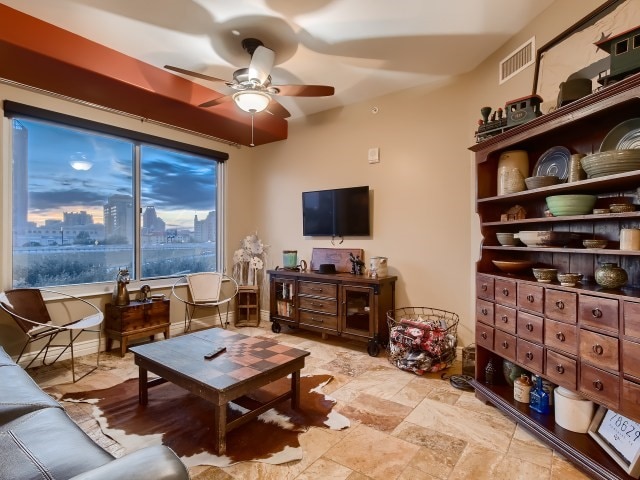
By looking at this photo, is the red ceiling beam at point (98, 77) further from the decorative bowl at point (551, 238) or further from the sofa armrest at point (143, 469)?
the decorative bowl at point (551, 238)

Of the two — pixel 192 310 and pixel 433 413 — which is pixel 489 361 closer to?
pixel 433 413

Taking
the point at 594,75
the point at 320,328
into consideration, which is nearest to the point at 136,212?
the point at 320,328

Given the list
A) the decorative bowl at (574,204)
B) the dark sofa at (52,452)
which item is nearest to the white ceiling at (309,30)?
the decorative bowl at (574,204)

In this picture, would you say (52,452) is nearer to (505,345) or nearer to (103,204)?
(505,345)

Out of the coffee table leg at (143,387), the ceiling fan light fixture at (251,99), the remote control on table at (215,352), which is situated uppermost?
the ceiling fan light fixture at (251,99)

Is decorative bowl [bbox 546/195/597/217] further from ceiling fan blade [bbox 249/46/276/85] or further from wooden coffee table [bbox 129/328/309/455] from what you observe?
ceiling fan blade [bbox 249/46/276/85]

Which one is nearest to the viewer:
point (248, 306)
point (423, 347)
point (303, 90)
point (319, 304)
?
point (303, 90)

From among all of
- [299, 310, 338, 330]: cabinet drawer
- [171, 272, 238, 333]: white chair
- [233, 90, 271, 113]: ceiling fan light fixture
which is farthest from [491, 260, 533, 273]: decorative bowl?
[171, 272, 238, 333]: white chair

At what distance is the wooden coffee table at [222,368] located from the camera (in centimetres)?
191

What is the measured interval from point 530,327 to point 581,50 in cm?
178

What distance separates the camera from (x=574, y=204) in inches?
76.3

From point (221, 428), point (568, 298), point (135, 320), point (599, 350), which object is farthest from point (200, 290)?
point (599, 350)

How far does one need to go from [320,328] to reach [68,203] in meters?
2.98

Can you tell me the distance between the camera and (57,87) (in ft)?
10.0
